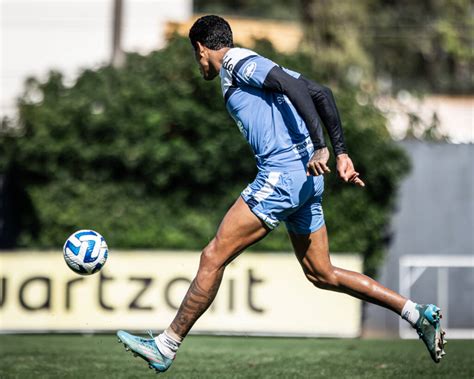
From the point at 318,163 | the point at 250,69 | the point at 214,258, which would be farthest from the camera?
A: the point at 214,258

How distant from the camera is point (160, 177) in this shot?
639 inches

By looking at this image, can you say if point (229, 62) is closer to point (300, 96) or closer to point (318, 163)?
point (300, 96)

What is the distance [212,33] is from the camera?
22.2ft

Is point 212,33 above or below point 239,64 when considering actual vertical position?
above

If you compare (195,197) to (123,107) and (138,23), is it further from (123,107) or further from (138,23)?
(138,23)

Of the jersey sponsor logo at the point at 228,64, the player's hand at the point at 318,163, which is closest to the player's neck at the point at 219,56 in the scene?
the jersey sponsor logo at the point at 228,64

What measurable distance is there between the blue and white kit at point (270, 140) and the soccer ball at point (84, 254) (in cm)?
162

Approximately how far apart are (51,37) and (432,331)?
20.2 m

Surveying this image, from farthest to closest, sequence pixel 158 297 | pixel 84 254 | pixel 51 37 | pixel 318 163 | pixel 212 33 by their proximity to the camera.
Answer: pixel 51 37
pixel 158 297
pixel 84 254
pixel 212 33
pixel 318 163

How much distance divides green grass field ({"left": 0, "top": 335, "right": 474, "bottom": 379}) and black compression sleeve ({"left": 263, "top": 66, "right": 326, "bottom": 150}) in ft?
7.53

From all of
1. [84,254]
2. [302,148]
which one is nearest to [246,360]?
[84,254]

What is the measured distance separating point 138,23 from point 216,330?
1433 centimetres

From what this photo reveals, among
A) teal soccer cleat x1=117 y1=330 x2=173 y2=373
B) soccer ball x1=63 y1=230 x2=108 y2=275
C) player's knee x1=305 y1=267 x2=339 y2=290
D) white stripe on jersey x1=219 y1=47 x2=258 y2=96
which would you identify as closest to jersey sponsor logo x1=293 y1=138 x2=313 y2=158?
white stripe on jersey x1=219 y1=47 x2=258 y2=96

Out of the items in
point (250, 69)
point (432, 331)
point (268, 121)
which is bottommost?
point (432, 331)
